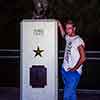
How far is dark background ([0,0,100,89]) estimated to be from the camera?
38.5ft

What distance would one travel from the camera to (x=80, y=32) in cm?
1177

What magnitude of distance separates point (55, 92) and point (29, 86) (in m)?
0.44

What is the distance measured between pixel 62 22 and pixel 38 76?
3110 millimetres

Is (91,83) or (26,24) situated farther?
(91,83)

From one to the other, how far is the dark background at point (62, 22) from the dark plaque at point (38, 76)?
121 inches

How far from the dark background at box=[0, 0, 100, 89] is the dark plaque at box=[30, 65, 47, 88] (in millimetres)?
3071

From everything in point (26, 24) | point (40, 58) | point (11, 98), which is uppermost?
point (26, 24)

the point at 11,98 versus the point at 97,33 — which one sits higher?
the point at 97,33

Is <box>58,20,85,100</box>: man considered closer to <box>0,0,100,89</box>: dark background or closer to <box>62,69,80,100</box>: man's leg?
<box>62,69,80,100</box>: man's leg

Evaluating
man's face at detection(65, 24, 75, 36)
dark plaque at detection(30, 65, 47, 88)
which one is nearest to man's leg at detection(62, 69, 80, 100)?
dark plaque at detection(30, 65, 47, 88)

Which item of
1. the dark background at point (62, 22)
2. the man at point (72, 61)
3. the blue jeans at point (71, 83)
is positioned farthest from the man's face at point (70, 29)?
the dark background at point (62, 22)

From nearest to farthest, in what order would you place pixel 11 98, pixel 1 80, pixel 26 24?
pixel 26 24, pixel 11 98, pixel 1 80

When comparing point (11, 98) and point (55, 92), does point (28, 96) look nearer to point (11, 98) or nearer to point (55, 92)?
point (55, 92)

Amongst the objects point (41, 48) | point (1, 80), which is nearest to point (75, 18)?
point (1, 80)
